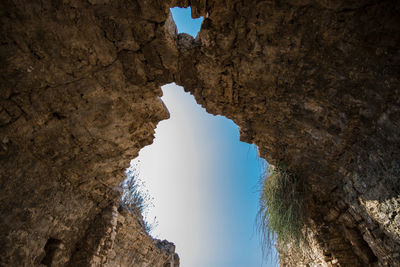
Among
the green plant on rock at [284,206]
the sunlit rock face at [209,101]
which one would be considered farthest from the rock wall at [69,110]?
the green plant on rock at [284,206]

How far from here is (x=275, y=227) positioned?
11.2 ft

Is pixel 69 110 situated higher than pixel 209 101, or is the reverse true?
pixel 209 101

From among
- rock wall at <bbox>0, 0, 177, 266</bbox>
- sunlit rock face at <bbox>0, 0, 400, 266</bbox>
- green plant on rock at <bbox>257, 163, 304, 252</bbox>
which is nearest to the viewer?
sunlit rock face at <bbox>0, 0, 400, 266</bbox>

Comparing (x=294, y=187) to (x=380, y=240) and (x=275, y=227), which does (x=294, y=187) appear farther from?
(x=380, y=240)

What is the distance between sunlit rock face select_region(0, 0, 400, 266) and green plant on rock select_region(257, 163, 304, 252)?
16 cm

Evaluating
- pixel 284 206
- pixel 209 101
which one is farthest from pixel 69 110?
pixel 284 206

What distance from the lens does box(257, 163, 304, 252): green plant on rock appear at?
10.9 feet

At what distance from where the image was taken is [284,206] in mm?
3359

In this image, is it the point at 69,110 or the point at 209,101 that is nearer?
the point at 69,110

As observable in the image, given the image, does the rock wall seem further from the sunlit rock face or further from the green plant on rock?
the green plant on rock

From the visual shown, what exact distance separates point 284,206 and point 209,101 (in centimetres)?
198

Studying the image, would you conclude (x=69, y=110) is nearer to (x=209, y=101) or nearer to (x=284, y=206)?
(x=209, y=101)

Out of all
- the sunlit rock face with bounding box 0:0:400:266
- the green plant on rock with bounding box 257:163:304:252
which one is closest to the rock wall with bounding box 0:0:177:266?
the sunlit rock face with bounding box 0:0:400:266

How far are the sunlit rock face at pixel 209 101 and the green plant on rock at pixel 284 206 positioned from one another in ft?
0.51
